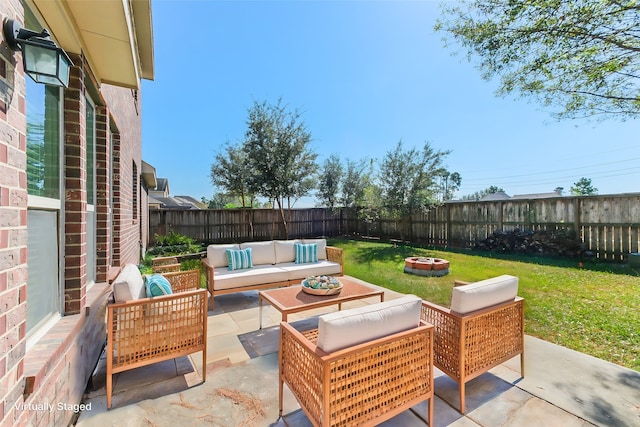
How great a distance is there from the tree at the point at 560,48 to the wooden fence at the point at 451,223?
18.3 feet

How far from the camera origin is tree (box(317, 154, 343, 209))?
16.4 meters

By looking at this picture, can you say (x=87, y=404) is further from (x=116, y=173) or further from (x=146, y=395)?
(x=116, y=173)

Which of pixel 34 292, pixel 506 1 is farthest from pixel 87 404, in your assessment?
pixel 506 1

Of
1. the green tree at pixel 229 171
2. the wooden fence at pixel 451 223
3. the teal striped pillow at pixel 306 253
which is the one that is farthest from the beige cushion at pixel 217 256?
the green tree at pixel 229 171

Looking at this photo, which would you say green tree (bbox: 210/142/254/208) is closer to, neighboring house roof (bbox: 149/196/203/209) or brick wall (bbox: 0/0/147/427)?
neighboring house roof (bbox: 149/196/203/209)

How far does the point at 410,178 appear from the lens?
10.6m

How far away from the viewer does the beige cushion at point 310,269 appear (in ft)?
16.3

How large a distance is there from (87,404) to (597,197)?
10.4 meters

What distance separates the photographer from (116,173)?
160 inches

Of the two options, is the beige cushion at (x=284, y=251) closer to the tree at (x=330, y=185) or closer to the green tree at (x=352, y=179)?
the green tree at (x=352, y=179)

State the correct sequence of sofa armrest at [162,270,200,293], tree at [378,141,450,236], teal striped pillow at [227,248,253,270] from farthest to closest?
tree at [378,141,450,236] < teal striped pillow at [227,248,253,270] < sofa armrest at [162,270,200,293]

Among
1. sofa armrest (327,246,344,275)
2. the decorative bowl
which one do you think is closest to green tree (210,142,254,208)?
sofa armrest (327,246,344,275)

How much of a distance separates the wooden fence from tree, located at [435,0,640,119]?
220 inches

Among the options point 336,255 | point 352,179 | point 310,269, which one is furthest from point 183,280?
point 352,179
